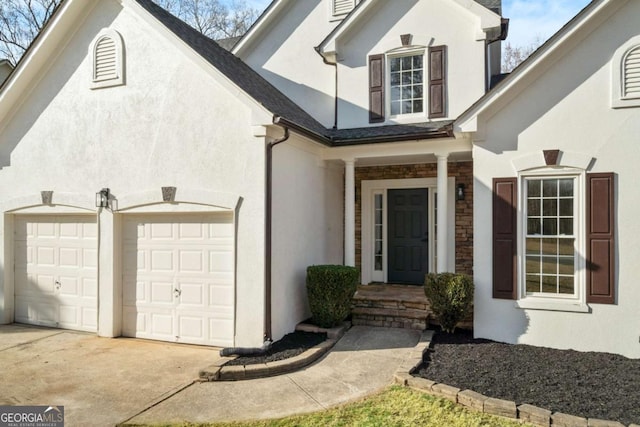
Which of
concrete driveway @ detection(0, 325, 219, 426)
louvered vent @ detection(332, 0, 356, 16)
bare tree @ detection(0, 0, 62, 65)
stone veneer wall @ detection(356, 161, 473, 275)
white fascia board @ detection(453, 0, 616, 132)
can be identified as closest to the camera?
concrete driveway @ detection(0, 325, 219, 426)

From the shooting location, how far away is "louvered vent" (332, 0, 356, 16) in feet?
33.9

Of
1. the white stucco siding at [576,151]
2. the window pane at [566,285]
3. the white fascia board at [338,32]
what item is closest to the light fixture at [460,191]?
the white stucco siding at [576,151]

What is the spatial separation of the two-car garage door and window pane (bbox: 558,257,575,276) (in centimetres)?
542

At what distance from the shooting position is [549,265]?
6879 millimetres

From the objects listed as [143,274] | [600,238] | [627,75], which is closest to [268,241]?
[143,274]

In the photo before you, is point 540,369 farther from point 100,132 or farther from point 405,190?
point 100,132

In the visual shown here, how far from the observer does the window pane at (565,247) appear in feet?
22.2

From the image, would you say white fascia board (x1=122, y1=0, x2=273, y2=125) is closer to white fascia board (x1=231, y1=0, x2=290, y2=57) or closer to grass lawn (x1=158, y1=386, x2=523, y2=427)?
white fascia board (x1=231, y1=0, x2=290, y2=57)

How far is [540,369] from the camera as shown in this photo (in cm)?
582

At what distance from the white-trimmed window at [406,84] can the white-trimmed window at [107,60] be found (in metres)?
5.49

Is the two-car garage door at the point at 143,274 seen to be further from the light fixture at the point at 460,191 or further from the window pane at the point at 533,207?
the light fixture at the point at 460,191

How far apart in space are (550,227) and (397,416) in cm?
425

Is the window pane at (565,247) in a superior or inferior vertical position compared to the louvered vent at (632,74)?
inferior

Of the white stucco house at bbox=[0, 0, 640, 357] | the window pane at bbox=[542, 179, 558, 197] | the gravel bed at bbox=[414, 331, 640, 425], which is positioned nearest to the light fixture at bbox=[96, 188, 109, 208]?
the white stucco house at bbox=[0, 0, 640, 357]
